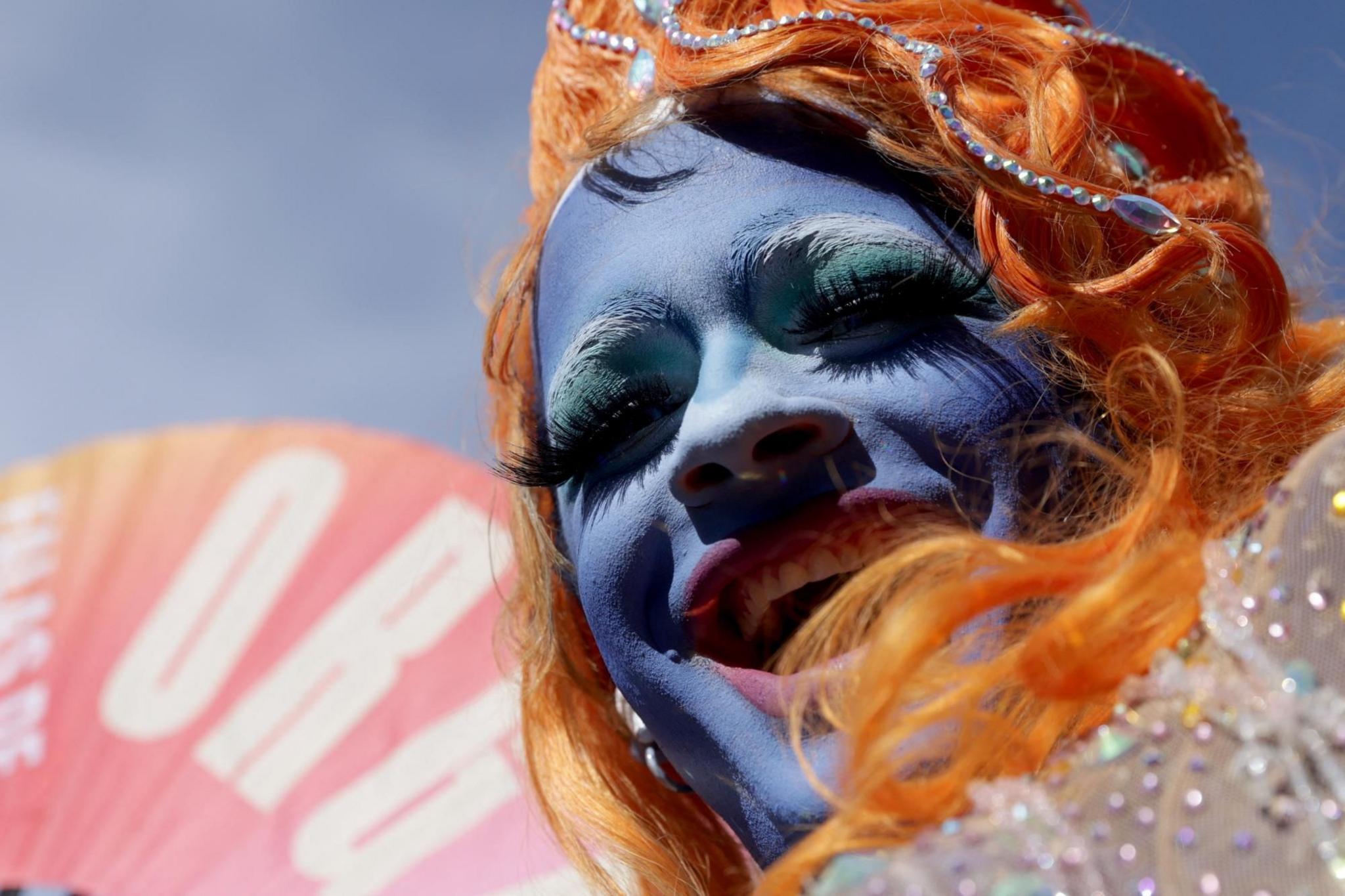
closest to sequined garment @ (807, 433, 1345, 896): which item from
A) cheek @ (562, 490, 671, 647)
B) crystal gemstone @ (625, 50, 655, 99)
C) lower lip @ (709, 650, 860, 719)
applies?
lower lip @ (709, 650, 860, 719)

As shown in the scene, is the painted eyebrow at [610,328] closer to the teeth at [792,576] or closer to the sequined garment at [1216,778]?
the teeth at [792,576]

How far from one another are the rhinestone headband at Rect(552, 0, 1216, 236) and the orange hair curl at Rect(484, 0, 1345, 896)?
1cm

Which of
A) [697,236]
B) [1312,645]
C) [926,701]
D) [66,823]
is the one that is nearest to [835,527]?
[926,701]

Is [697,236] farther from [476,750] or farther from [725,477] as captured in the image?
[476,750]

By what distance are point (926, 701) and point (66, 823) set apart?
222 inches

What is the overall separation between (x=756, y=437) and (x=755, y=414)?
2 centimetres

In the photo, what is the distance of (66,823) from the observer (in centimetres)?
555

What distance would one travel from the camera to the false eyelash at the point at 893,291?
1.25 meters

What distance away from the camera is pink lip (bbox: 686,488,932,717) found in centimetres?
118

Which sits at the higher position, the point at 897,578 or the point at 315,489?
the point at 315,489

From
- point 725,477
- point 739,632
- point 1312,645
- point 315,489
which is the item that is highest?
point 315,489

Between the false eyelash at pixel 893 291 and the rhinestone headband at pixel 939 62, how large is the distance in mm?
113

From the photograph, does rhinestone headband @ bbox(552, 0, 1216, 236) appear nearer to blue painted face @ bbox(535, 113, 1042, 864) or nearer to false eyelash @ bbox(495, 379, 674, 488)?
blue painted face @ bbox(535, 113, 1042, 864)

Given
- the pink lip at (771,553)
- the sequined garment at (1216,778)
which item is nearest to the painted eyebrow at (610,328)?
the pink lip at (771,553)
